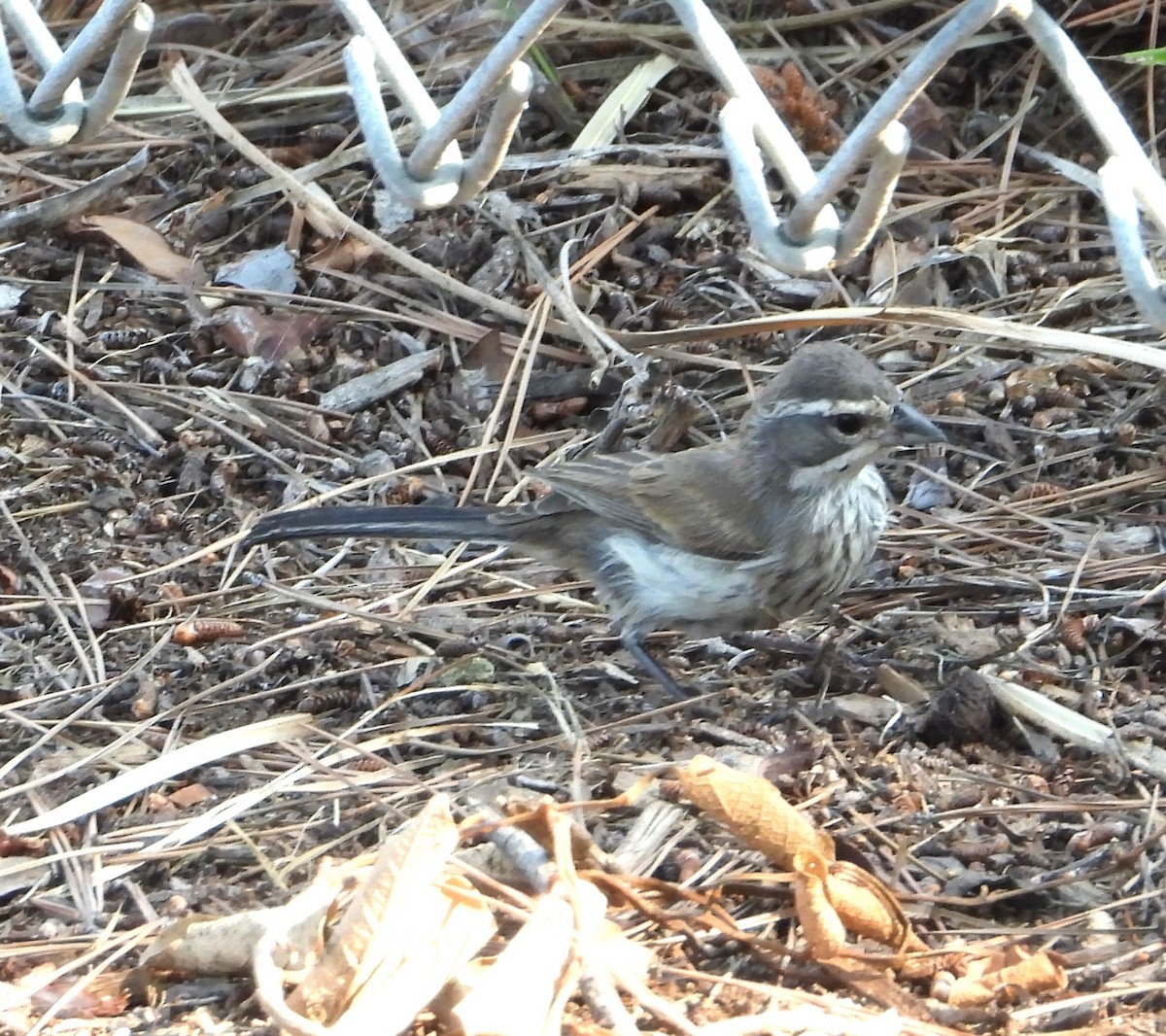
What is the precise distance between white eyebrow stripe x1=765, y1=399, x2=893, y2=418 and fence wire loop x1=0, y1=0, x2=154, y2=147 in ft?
6.84

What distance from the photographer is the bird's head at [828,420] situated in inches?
182

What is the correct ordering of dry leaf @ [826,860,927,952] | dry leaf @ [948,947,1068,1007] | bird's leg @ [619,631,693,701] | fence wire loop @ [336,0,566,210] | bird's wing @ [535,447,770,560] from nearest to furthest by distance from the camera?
dry leaf @ [948,947,1068,1007]
dry leaf @ [826,860,927,952]
fence wire loop @ [336,0,566,210]
bird's leg @ [619,631,693,701]
bird's wing @ [535,447,770,560]

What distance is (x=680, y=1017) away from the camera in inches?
101

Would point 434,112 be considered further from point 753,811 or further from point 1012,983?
point 1012,983

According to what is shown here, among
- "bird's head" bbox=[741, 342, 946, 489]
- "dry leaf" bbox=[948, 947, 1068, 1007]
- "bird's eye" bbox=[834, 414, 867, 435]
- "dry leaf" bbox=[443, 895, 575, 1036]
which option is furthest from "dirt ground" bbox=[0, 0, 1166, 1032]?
"bird's eye" bbox=[834, 414, 867, 435]

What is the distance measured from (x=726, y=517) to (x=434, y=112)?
1.70 meters

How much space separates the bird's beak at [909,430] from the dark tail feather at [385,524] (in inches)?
47.3

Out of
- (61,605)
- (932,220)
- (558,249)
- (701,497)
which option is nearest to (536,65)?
(558,249)

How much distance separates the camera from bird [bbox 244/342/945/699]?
15.3ft

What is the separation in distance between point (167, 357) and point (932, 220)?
293 cm

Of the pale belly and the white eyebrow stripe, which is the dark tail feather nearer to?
the pale belly

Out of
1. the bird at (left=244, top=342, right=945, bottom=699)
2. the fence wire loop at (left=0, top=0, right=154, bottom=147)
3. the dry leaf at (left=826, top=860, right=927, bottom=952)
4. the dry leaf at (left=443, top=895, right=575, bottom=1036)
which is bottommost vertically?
the bird at (left=244, top=342, right=945, bottom=699)

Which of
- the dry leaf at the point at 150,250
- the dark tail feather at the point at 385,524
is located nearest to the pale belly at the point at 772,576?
the dark tail feather at the point at 385,524

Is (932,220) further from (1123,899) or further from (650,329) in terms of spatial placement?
(1123,899)
